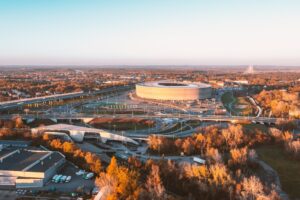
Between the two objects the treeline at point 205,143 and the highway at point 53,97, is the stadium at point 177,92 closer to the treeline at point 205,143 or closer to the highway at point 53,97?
the highway at point 53,97

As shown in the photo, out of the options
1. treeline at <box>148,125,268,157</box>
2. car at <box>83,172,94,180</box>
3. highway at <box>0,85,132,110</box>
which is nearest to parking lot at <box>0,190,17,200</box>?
car at <box>83,172,94,180</box>

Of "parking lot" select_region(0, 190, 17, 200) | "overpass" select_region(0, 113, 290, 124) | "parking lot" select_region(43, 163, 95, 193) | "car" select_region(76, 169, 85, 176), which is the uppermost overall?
"overpass" select_region(0, 113, 290, 124)

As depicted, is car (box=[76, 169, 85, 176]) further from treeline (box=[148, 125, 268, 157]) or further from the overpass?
the overpass

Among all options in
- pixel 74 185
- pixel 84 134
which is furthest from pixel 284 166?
pixel 84 134

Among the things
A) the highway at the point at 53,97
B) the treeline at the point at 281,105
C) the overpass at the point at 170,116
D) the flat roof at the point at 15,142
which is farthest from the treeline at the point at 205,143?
the highway at the point at 53,97

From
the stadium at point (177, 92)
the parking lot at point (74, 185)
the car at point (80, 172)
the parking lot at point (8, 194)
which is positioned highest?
the stadium at point (177, 92)

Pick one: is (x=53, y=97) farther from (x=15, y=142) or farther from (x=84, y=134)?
(x=15, y=142)

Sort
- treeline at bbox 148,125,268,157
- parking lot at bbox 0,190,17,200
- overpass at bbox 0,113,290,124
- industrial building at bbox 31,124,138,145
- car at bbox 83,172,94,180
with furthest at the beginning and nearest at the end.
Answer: overpass at bbox 0,113,290,124 → industrial building at bbox 31,124,138,145 → treeline at bbox 148,125,268,157 → car at bbox 83,172,94,180 → parking lot at bbox 0,190,17,200
